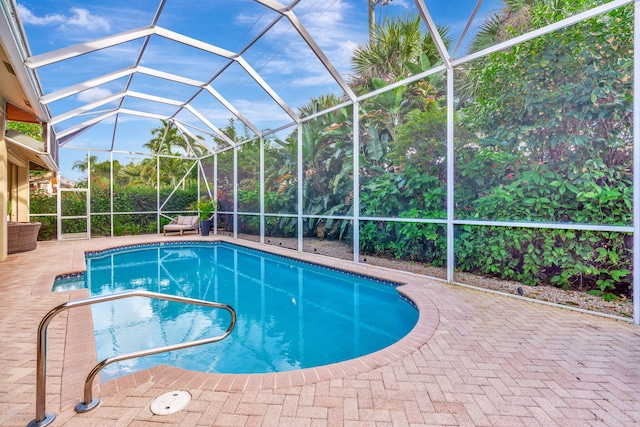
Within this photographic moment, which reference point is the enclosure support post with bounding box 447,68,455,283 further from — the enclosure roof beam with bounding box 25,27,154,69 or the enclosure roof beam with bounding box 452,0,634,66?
the enclosure roof beam with bounding box 25,27,154,69

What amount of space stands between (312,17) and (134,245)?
A: 8914 millimetres

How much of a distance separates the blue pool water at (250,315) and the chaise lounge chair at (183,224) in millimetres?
4636

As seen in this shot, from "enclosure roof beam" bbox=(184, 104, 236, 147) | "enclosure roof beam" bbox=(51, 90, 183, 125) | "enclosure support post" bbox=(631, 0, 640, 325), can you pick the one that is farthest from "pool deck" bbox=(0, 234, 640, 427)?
"enclosure roof beam" bbox=(184, 104, 236, 147)

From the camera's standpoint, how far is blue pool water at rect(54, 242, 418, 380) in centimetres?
369

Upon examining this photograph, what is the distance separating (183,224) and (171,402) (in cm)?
1227

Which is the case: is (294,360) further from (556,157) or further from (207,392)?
(556,157)

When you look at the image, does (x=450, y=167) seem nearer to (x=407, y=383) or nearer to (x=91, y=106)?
(x=407, y=383)

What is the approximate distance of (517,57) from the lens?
16.3ft

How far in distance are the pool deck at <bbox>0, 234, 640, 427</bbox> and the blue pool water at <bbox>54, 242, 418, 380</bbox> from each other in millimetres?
690

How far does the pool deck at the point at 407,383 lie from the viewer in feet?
7.06

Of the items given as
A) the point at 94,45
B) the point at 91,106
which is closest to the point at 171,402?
the point at 94,45

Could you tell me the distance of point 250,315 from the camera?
16.4 feet

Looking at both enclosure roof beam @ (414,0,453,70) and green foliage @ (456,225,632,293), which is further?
enclosure roof beam @ (414,0,453,70)

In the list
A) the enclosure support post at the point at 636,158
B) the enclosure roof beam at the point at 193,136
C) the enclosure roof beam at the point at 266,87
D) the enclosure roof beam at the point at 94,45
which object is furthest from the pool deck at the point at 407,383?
the enclosure roof beam at the point at 193,136
